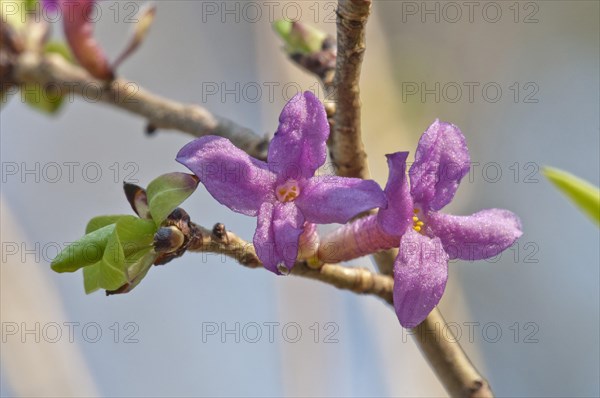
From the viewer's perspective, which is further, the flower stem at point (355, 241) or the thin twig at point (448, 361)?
the thin twig at point (448, 361)

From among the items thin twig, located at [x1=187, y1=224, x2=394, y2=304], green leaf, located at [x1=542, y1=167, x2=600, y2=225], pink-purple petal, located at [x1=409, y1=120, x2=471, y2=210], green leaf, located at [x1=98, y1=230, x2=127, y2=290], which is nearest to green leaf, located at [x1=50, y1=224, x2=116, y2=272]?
green leaf, located at [x1=98, y1=230, x2=127, y2=290]

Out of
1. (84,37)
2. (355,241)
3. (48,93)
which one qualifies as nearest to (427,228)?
(355,241)

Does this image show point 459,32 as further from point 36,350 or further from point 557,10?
point 36,350

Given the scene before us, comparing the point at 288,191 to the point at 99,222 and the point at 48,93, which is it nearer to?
the point at 99,222

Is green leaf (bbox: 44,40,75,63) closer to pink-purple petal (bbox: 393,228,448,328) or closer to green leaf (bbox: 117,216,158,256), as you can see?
green leaf (bbox: 117,216,158,256)

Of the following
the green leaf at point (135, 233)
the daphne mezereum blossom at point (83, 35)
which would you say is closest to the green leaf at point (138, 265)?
the green leaf at point (135, 233)

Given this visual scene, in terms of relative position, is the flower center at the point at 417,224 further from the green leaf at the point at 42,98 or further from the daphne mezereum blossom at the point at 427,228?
the green leaf at the point at 42,98

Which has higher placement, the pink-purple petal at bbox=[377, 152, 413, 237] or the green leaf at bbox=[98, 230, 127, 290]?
the pink-purple petal at bbox=[377, 152, 413, 237]
